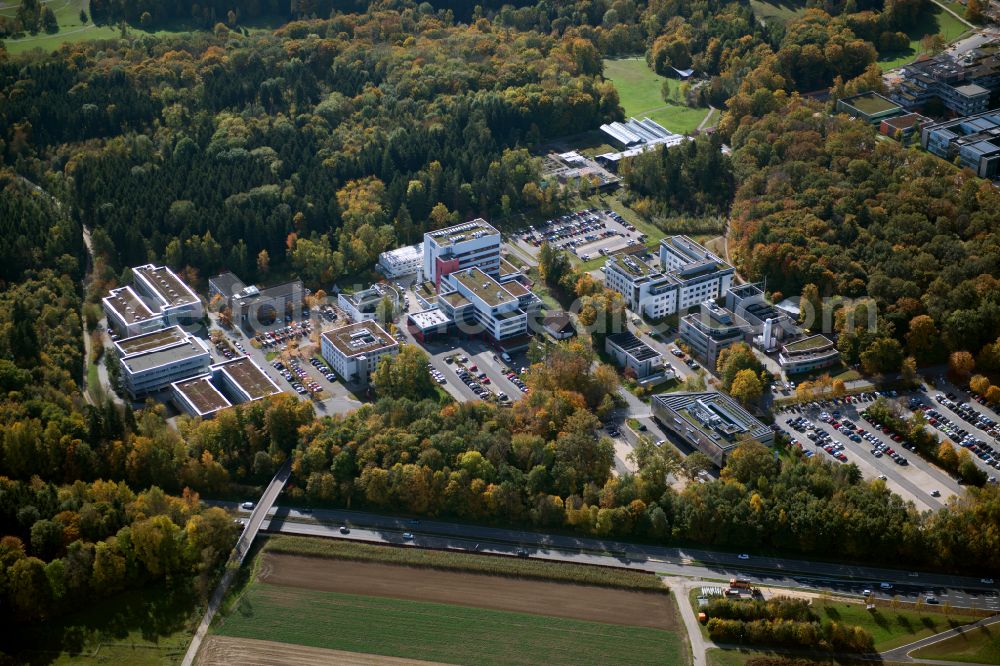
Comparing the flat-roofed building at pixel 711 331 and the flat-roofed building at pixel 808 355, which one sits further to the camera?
the flat-roofed building at pixel 711 331

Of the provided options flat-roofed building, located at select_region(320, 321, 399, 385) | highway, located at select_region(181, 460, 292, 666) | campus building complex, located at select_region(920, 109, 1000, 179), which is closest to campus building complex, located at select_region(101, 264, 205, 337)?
flat-roofed building, located at select_region(320, 321, 399, 385)

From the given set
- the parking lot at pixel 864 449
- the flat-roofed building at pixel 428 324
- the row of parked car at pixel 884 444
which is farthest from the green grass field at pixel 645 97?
the row of parked car at pixel 884 444

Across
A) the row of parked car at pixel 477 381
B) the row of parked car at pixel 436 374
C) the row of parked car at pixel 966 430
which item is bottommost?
the row of parked car at pixel 966 430

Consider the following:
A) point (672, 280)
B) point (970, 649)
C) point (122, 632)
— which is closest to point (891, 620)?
point (970, 649)

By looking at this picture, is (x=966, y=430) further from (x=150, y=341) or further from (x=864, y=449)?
(x=150, y=341)

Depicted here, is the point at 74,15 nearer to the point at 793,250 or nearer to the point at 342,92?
the point at 342,92

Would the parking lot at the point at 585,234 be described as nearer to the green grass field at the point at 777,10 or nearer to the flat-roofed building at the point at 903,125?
the flat-roofed building at the point at 903,125

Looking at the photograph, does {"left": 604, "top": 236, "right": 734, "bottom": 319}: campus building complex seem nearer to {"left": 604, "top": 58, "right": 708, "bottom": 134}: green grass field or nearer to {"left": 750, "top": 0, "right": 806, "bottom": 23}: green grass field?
{"left": 604, "top": 58, "right": 708, "bottom": 134}: green grass field
